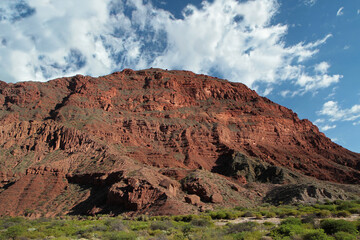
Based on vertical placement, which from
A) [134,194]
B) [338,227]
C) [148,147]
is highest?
[148,147]

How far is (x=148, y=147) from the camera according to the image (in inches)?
2945

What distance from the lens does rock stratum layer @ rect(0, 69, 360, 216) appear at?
44.9 metres

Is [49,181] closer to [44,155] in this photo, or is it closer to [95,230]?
[44,155]

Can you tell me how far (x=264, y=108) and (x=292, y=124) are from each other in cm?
1159

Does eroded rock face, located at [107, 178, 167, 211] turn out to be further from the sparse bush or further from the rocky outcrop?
the sparse bush

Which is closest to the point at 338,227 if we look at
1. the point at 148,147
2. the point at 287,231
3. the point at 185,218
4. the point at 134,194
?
the point at 287,231

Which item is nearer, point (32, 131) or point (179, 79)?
point (32, 131)

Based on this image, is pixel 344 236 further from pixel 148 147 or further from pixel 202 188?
Answer: pixel 148 147

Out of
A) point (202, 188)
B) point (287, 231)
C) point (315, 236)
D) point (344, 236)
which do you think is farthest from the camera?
point (202, 188)

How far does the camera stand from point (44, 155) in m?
58.4

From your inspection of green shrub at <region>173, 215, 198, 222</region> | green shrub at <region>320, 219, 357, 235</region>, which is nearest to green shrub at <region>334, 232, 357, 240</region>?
green shrub at <region>320, 219, 357, 235</region>

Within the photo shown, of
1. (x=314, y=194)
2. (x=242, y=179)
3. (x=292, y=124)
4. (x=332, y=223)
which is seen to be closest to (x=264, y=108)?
(x=292, y=124)

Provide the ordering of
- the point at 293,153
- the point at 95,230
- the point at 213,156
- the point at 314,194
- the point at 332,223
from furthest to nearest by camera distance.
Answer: the point at 293,153 < the point at 213,156 < the point at 314,194 < the point at 95,230 < the point at 332,223

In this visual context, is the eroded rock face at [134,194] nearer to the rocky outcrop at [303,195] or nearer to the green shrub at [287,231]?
the rocky outcrop at [303,195]
